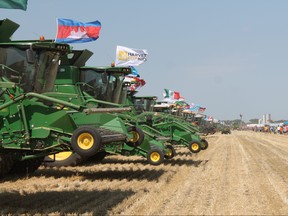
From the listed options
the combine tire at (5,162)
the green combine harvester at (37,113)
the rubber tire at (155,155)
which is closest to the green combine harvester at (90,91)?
the rubber tire at (155,155)

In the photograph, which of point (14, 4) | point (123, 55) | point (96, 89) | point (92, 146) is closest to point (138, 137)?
point (96, 89)

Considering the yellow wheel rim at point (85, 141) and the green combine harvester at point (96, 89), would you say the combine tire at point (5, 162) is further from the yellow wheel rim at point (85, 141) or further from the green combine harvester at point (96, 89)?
the yellow wheel rim at point (85, 141)

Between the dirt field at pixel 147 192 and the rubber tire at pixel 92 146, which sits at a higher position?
the rubber tire at pixel 92 146

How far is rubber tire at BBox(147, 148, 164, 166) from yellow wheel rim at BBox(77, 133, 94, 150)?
15.4ft

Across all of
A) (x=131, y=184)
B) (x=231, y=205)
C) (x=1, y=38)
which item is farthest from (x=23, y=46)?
(x=231, y=205)

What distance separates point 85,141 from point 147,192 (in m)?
1.81

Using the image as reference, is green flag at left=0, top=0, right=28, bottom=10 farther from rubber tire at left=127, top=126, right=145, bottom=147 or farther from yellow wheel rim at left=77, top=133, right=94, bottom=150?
rubber tire at left=127, top=126, right=145, bottom=147

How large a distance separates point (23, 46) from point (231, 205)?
4493 mm

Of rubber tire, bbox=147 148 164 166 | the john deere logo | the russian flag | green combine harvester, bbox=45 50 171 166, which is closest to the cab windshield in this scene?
green combine harvester, bbox=45 50 171 166

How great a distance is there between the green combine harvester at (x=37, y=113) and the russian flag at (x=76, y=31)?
128 inches

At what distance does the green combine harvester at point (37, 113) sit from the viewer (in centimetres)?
602

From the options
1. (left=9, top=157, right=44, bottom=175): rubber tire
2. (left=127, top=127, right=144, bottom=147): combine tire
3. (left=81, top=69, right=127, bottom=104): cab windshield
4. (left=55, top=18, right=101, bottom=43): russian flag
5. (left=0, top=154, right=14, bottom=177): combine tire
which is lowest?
(left=9, top=157, right=44, bottom=175): rubber tire

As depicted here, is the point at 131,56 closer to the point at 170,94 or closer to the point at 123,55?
the point at 123,55

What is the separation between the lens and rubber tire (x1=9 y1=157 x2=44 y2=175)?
29.3 feet
